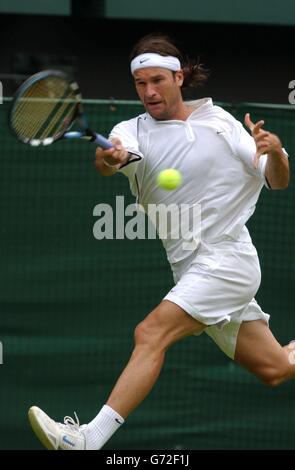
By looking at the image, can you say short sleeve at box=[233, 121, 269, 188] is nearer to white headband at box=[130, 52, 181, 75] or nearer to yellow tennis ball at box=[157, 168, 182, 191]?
yellow tennis ball at box=[157, 168, 182, 191]

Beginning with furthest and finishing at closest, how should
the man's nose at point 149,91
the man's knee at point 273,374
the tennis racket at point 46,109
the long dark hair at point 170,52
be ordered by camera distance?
the man's knee at point 273,374 → the long dark hair at point 170,52 → the man's nose at point 149,91 → the tennis racket at point 46,109

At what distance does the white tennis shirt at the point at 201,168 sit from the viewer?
6.21 metres

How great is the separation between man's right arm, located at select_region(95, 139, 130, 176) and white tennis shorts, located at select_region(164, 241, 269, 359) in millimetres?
596

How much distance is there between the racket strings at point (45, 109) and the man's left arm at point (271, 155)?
0.84 metres

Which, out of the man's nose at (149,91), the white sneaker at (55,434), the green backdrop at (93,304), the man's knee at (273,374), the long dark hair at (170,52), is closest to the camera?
the white sneaker at (55,434)

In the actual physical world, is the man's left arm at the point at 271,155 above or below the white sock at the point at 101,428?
above

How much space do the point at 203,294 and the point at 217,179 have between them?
0.56 metres

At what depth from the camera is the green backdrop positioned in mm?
7801

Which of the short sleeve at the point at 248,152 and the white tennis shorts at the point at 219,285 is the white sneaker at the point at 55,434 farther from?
the short sleeve at the point at 248,152

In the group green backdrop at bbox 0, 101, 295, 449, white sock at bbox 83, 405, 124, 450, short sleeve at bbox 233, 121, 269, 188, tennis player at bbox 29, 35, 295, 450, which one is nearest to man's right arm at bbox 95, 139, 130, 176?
tennis player at bbox 29, 35, 295, 450

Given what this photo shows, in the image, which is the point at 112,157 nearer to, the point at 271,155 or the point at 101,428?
the point at 271,155

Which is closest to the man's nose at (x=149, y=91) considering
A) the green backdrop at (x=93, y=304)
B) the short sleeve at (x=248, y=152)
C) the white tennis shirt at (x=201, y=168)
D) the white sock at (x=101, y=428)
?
the white tennis shirt at (x=201, y=168)

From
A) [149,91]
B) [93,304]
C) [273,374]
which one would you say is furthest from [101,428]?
[93,304]
